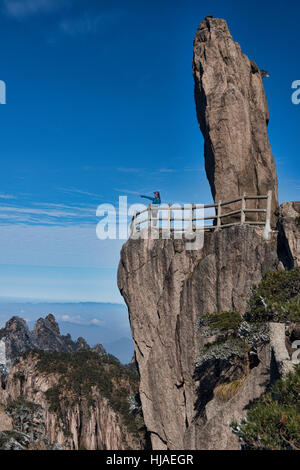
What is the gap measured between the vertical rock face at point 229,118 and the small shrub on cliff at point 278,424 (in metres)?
19.9

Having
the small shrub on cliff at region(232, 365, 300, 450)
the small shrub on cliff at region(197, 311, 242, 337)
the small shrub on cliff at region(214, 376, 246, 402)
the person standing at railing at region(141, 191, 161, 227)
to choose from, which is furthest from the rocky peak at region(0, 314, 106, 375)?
the small shrub on cliff at region(232, 365, 300, 450)

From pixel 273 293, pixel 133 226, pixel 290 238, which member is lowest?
pixel 273 293

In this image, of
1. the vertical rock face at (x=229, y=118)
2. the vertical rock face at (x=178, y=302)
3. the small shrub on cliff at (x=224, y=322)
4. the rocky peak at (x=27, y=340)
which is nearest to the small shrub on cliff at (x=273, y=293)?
the small shrub on cliff at (x=224, y=322)

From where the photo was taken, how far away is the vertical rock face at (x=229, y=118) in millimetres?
33875

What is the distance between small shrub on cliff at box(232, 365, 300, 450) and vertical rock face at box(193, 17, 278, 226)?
19876 mm

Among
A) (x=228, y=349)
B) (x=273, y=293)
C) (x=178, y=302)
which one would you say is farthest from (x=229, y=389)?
(x=178, y=302)

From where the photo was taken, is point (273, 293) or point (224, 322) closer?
point (273, 293)

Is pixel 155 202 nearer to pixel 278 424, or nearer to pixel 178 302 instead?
pixel 178 302

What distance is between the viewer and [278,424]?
12.9 meters

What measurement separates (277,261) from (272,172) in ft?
36.2

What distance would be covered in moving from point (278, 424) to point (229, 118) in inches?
1027

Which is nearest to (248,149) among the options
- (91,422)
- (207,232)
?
(207,232)

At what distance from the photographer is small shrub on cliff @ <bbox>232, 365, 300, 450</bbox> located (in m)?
12.5

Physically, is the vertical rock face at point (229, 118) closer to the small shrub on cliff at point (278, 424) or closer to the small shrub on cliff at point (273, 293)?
the small shrub on cliff at point (273, 293)
